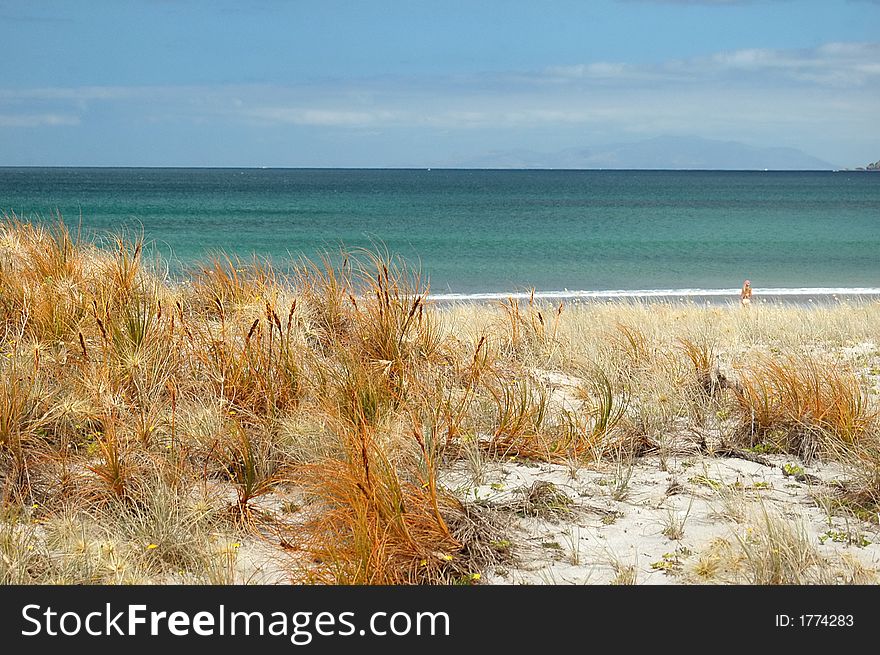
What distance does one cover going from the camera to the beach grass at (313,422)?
11.7 feet

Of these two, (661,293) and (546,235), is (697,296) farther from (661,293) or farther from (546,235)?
(546,235)

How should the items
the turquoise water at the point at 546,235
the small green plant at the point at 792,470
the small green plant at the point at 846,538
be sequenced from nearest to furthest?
the small green plant at the point at 846,538, the small green plant at the point at 792,470, the turquoise water at the point at 546,235

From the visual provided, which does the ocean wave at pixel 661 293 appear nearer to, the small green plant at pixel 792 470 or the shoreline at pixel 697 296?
the shoreline at pixel 697 296

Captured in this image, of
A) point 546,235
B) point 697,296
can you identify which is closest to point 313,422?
point 697,296

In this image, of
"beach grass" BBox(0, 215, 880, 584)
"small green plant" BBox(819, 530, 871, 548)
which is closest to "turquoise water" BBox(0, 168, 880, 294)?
"beach grass" BBox(0, 215, 880, 584)

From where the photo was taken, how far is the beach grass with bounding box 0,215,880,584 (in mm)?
3566

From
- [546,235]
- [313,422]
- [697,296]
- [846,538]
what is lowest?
[697,296]

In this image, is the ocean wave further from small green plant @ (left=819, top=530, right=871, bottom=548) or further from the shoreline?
small green plant @ (left=819, top=530, right=871, bottom=548)

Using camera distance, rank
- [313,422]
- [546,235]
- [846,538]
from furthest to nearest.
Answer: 1. [546,235]
2. [313,422]
3. [846,538]

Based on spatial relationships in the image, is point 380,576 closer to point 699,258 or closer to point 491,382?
point 491,382

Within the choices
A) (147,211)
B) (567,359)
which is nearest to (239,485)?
(567,359)

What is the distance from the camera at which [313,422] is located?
15.4 ft

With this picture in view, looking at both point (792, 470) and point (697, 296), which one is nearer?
point (792, 470)

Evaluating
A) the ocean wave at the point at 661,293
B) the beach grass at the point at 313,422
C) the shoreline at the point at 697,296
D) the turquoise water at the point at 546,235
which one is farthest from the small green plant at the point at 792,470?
the ocean wave at the point at 661,293
